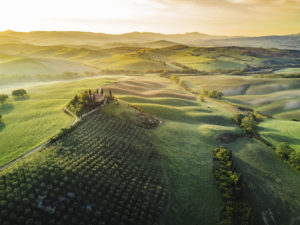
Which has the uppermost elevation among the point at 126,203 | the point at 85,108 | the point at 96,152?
the point at 85,108

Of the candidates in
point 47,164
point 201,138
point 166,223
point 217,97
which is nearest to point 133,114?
point 201,138

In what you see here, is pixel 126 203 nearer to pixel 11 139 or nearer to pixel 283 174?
pixel 11 139

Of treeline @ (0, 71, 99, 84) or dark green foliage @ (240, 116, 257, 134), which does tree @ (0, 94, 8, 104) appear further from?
dark green foliage @ (240, 116, 257, 134)

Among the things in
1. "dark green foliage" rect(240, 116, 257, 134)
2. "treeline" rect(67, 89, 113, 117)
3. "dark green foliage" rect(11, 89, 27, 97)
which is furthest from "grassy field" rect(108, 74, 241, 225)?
"dark green foliage" rect(11, 89, 27, 97)

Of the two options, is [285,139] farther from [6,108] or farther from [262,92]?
[6,108]

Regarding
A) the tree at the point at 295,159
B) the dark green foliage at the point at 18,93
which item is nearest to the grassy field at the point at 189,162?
the tree at the point at 295,159
